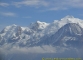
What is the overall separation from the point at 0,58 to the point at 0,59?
60.6 inches

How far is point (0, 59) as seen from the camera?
123 m

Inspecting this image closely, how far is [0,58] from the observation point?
121 meters
